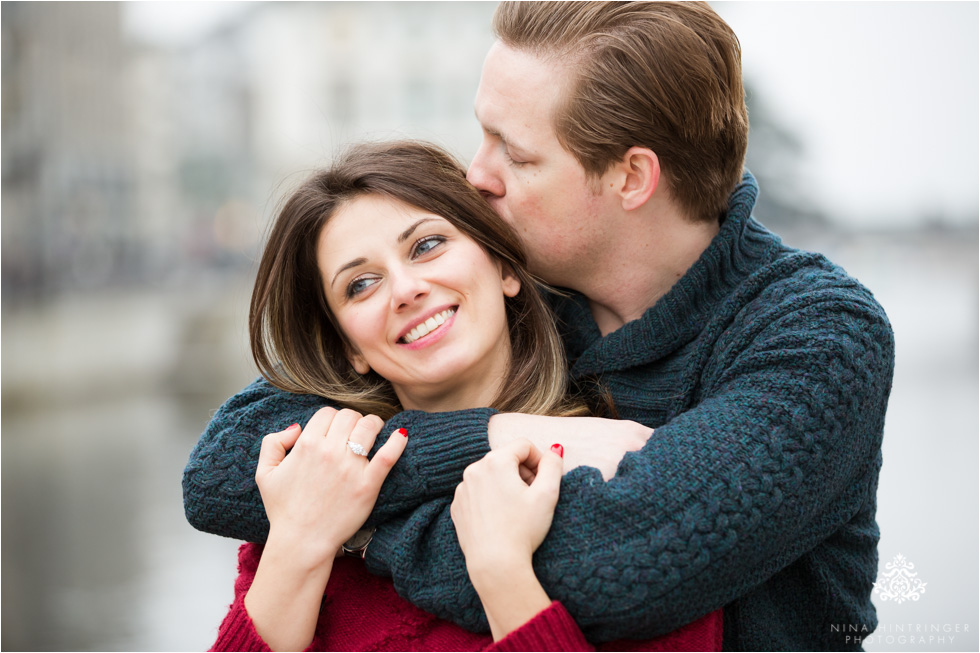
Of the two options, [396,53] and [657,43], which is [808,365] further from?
[396,53]

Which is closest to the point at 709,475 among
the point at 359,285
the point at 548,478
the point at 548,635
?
the point at 548,478

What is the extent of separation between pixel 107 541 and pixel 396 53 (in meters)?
39.6

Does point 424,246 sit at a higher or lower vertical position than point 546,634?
higher

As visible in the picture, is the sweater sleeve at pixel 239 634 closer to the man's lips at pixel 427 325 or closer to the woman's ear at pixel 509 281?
the man's lips at pixel 427 325

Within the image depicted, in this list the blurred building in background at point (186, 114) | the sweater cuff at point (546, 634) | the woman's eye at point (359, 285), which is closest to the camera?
the sweater cuff at point (546, 634)

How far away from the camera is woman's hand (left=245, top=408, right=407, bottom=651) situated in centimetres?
203

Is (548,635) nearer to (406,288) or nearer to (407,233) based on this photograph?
(406,288)

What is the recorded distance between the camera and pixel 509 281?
2.58 metres

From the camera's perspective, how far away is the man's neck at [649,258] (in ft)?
8.49

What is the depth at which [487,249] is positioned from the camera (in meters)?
2.50

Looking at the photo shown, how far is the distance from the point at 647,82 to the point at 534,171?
1.22 feet

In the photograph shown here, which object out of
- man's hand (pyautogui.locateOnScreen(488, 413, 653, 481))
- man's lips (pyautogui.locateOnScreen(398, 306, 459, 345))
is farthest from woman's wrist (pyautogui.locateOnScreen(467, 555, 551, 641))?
man's lips (pyautogui.locateOnScreen(398, 306, 459, 345))

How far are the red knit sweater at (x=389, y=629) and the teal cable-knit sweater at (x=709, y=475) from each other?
0.22 feet

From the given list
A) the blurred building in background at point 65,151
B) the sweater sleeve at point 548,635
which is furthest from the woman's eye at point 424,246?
the blurred building in background at point 65,151
